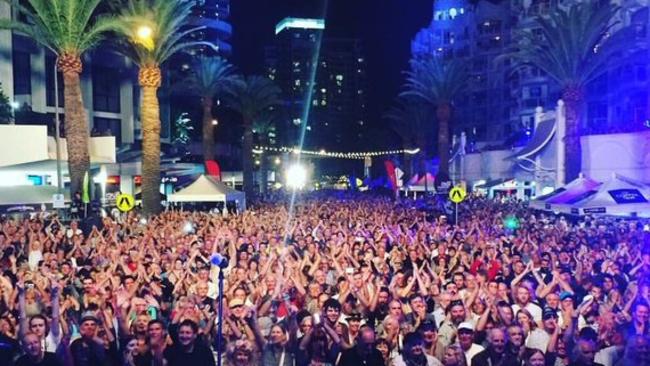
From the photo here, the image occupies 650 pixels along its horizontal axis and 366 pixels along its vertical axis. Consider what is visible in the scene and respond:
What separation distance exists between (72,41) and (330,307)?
2053cm

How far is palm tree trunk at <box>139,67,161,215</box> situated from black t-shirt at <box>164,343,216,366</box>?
21.7 meters

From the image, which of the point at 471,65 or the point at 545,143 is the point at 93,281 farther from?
the point at 471,65

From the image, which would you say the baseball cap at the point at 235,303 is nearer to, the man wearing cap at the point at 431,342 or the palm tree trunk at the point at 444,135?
the man wearing cap at the point at 431,342

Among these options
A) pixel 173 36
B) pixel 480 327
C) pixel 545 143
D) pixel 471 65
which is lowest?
pixel 480 327

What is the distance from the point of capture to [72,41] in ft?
82.0

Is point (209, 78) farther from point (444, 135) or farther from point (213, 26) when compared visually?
point (213, 26)

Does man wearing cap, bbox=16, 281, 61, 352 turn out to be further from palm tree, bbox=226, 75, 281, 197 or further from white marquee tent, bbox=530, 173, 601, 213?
palm tree, bbox=226, 75, 281, 197

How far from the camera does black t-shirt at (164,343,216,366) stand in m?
6.47

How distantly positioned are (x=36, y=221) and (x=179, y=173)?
86.0 ft

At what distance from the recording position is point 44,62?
4456cm

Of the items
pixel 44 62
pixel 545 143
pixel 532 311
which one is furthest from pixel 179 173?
pixel 532 311

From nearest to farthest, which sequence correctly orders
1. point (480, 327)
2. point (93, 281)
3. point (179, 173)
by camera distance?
point (480, 327) < point (93, 281) < point (179, 173)

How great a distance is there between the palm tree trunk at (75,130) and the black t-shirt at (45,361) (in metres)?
19.0

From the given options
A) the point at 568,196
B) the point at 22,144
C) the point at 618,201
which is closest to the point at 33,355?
the point at 618,201
